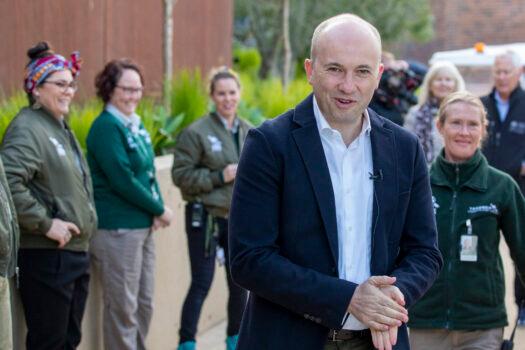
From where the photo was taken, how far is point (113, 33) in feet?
32.1

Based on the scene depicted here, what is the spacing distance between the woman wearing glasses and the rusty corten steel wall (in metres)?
1.79

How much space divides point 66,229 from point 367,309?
2869 millimetres

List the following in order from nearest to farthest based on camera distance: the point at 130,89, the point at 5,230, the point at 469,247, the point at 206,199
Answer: the point at 5,230 < the point at 469,247 < the point at 130,89 < the point at 206,199

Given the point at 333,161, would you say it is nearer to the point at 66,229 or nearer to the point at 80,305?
the point at 66,229

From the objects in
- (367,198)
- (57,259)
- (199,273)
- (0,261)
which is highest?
(367,198)

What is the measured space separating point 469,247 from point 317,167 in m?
1.80

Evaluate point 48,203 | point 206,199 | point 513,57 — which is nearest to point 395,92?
point 513,57

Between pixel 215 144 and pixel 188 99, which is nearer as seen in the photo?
pixel 215 144

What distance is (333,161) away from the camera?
10.4ft

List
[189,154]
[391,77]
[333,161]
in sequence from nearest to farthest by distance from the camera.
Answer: [333,161] < [189,154] < [391,77]

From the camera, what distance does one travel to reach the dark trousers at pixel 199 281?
693 cm

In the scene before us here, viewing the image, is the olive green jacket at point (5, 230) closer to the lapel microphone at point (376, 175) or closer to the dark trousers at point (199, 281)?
the lapel microphone at point (376, 175)

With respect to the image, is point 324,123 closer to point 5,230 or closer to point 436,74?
point 5,230

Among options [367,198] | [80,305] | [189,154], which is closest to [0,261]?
[80,305]
